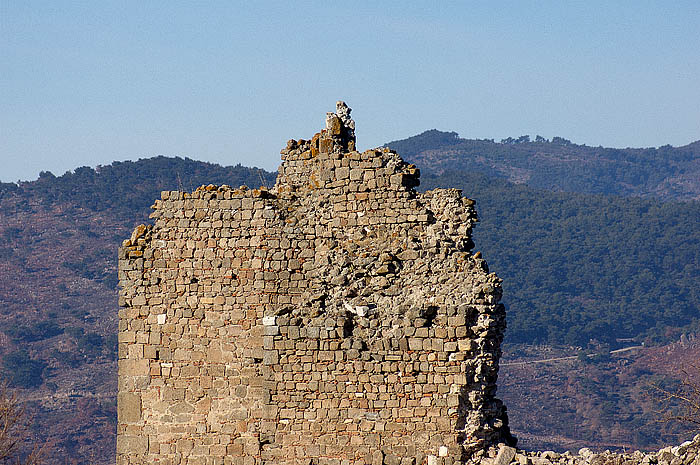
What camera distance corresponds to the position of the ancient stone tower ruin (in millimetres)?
13750

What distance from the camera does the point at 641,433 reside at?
197ft

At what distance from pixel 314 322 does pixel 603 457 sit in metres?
3.39

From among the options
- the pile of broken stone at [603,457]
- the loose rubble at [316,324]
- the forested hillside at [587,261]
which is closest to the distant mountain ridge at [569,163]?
the forested hillside at [587,261]

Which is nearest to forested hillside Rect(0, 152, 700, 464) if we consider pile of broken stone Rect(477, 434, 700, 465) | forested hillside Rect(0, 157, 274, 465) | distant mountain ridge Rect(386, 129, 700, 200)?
forested hillside Rect(0, 157, 274, 465)

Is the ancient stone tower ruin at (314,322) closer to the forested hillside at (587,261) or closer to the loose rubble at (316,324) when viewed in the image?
the loose rubble at (316,324)

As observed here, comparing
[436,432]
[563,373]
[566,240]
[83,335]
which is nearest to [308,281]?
[436,432]

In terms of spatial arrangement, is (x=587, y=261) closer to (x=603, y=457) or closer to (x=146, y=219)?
(x=146, y=219)

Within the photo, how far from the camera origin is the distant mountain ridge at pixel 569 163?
157 metres

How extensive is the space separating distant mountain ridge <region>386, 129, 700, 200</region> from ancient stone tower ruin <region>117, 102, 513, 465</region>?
133 m

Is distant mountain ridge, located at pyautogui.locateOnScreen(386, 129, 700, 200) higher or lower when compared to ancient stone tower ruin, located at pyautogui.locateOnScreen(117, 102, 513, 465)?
higher

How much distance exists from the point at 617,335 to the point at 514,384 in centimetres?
1919

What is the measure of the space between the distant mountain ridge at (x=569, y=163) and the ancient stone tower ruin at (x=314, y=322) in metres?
133

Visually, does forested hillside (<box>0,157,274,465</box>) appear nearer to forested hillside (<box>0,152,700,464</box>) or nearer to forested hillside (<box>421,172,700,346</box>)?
forested hillside (<box>0,152,700,464</box>)

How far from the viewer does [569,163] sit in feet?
547
